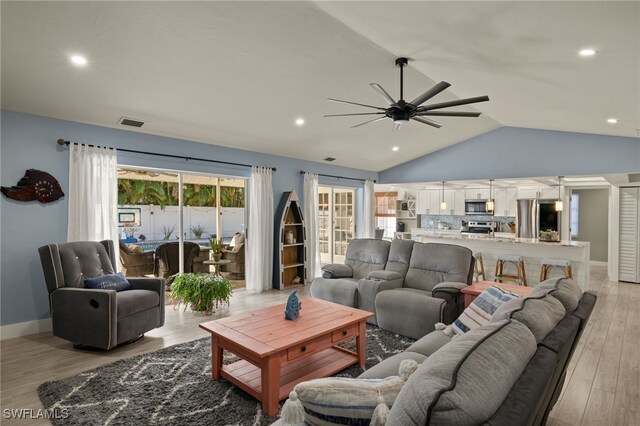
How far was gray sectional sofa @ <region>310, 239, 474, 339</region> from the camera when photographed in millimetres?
3641

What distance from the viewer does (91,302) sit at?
3.35 metres

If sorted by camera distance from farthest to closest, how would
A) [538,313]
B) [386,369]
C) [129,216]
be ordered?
1. [129,216]
2. [386,369]
3. [538,313]

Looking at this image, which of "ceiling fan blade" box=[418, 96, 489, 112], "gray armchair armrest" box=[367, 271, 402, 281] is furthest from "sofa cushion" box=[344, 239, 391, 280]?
"ceiling fan blade" box=[418, 96, 489, 112]

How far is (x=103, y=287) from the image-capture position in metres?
3.66

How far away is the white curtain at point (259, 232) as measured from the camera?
5980mm

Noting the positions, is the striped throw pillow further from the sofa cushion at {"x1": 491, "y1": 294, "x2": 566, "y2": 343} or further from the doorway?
the doorway

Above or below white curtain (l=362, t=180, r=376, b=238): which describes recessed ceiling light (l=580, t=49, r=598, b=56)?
above

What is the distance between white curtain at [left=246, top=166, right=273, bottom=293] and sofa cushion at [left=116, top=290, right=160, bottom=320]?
223 centimetres

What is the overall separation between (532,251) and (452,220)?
3393mm

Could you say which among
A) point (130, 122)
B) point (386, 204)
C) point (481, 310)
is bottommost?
point (481, 310)

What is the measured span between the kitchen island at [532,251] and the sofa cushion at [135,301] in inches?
218

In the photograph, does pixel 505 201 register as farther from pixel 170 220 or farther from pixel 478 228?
pixel 170 220

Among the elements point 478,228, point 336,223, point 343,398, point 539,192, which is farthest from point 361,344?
point 478,228

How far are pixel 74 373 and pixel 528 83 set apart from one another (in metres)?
5.23
